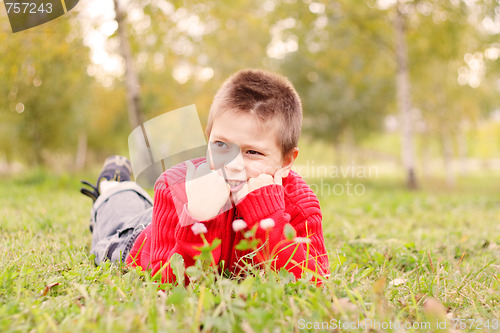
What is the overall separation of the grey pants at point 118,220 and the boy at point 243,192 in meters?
0.20

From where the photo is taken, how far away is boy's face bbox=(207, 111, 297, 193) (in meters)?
1.75

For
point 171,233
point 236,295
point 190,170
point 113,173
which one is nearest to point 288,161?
point 190,170

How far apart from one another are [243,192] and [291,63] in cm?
1156

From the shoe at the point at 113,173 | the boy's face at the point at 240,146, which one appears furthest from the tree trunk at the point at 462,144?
the boy's face at the point at 240,146

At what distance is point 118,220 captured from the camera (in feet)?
8.39

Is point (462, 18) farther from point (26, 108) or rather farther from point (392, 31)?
point (26, 108)

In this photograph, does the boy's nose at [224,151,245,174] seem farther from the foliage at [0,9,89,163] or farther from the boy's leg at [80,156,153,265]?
the foliage at [0,9,89,163]

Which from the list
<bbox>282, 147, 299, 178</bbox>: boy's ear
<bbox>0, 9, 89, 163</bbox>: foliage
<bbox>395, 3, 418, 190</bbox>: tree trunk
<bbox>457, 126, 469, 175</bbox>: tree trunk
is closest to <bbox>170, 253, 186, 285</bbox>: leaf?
<bbox>282, 147, 299, 178</bbox>: boy's ear

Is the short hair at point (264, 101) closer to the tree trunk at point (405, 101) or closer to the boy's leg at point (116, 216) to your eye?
the boy's leg at point (116, 216)

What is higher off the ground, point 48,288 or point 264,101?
point 264,101

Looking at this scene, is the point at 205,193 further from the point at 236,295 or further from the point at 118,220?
the point at 118,220

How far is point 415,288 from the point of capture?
180cm

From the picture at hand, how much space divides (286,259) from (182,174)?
587mm

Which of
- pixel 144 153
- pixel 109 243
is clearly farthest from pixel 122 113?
pixel 109 243
